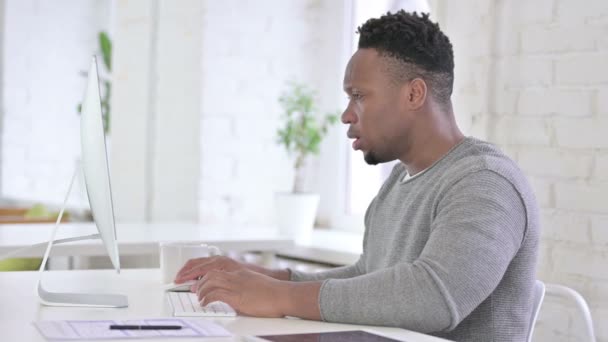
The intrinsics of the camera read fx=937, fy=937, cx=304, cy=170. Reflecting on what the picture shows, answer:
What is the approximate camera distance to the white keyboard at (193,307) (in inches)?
59.8

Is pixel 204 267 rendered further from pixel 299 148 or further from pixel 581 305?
pixel 299 148

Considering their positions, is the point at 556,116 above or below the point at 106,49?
below

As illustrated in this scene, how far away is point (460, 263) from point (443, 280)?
4 cm

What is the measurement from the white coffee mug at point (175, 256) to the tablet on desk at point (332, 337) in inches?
23.2

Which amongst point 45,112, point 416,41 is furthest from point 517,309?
point 45,112

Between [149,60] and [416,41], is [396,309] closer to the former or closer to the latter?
[416,41]

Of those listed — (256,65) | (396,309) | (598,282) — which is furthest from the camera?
(256,65)

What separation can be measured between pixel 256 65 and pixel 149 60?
417 mm

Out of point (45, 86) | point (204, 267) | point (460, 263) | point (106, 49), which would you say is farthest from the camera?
point (45, 86)

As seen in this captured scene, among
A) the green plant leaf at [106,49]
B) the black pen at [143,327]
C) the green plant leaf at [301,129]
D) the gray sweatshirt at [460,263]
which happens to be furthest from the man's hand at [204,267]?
the green plant leaf at [106,49]

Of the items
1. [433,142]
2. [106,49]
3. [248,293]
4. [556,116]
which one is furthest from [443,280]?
[106,49]

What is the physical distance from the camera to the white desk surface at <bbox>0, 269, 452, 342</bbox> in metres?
1.39

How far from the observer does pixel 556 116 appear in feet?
7.45

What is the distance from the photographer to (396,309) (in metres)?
1.45
